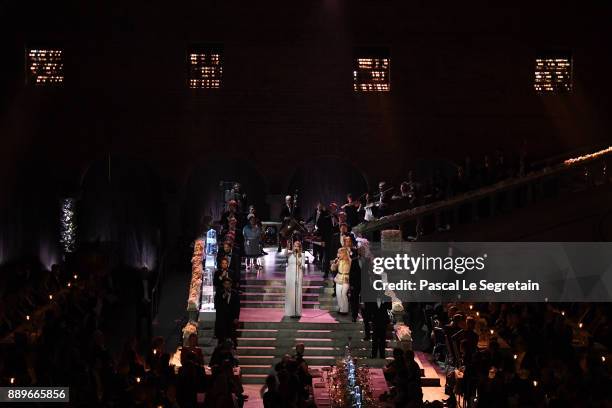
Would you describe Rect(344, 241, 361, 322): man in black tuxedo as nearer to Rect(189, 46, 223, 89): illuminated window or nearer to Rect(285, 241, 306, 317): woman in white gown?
Rect(285, 241, 306, 317): woman in white gown

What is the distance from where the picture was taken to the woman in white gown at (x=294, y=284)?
919 inches

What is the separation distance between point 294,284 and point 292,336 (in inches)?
42.8

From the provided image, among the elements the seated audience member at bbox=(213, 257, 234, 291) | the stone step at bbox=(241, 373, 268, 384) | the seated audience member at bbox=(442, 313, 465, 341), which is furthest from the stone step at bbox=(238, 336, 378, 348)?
the seated audience member at bbox=(442, 313, 465, 341)

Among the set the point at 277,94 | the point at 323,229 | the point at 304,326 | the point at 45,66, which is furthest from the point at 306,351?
the point at 45,66

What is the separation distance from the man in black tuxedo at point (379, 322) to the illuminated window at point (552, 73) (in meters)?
12.2

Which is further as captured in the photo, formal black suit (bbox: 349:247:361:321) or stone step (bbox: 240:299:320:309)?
stone step (bbox: 240:299:320:309)

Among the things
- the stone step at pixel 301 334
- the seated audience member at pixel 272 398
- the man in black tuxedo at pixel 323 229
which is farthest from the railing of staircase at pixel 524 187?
the seated audience member at pixel 272 398

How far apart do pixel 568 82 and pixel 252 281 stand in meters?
12.0

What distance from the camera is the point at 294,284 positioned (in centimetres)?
2342

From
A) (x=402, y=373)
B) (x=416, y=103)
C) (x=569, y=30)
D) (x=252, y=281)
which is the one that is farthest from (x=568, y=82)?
(x=402, y=373)

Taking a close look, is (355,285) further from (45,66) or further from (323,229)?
(45,66)

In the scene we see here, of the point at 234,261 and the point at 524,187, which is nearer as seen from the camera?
the point at 234,261

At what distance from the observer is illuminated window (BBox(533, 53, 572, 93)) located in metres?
32.4

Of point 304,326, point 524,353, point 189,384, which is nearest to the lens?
point 189,384
